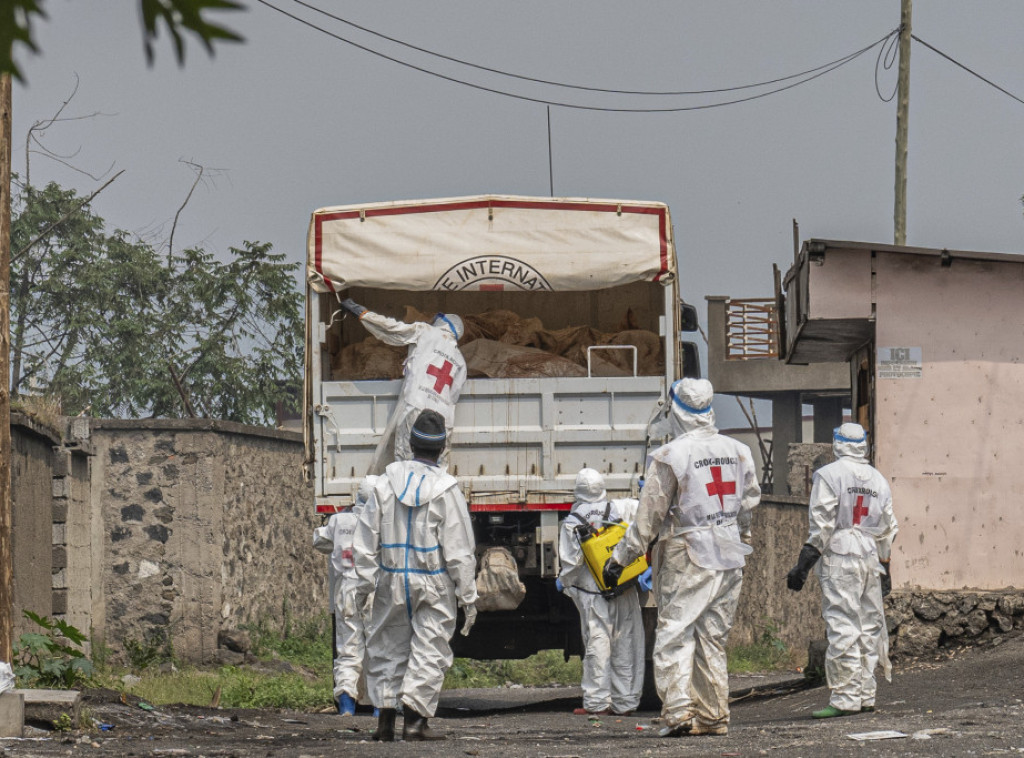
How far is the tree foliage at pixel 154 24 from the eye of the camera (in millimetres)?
794

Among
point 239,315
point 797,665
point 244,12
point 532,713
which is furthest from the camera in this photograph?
point 239,315

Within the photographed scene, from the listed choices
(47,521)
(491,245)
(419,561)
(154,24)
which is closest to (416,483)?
(419,561)

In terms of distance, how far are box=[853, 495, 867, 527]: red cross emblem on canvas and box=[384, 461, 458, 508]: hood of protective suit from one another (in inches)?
103

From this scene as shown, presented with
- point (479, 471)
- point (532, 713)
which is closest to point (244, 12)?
point (479, 471)

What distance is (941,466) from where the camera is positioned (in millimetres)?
11484

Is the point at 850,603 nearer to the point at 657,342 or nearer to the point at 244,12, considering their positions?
the point at 657,342

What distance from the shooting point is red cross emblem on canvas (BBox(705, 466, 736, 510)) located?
23.7 feet

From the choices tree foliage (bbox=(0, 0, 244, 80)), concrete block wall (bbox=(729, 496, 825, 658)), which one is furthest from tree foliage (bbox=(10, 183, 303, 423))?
tree foliage (bbox=(0, 0, 244, 80))

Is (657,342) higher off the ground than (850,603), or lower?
higher

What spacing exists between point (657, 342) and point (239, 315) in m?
17.4

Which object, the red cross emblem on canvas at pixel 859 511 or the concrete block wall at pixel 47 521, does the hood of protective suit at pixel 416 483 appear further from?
the concrete block wall at pixel 47 521

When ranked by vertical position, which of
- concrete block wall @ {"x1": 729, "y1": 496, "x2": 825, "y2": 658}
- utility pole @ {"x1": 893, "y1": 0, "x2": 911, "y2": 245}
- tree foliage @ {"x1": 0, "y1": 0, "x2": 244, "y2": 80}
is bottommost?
concrete block wall @ {"x1": 729, "y1": 496, "x2": 825, "y2": 658}

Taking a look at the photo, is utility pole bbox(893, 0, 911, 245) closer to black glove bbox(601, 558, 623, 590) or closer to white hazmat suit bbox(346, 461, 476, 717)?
black glove bbox(601, 558, 623, 590)

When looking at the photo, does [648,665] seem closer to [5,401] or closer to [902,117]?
[5,401]
